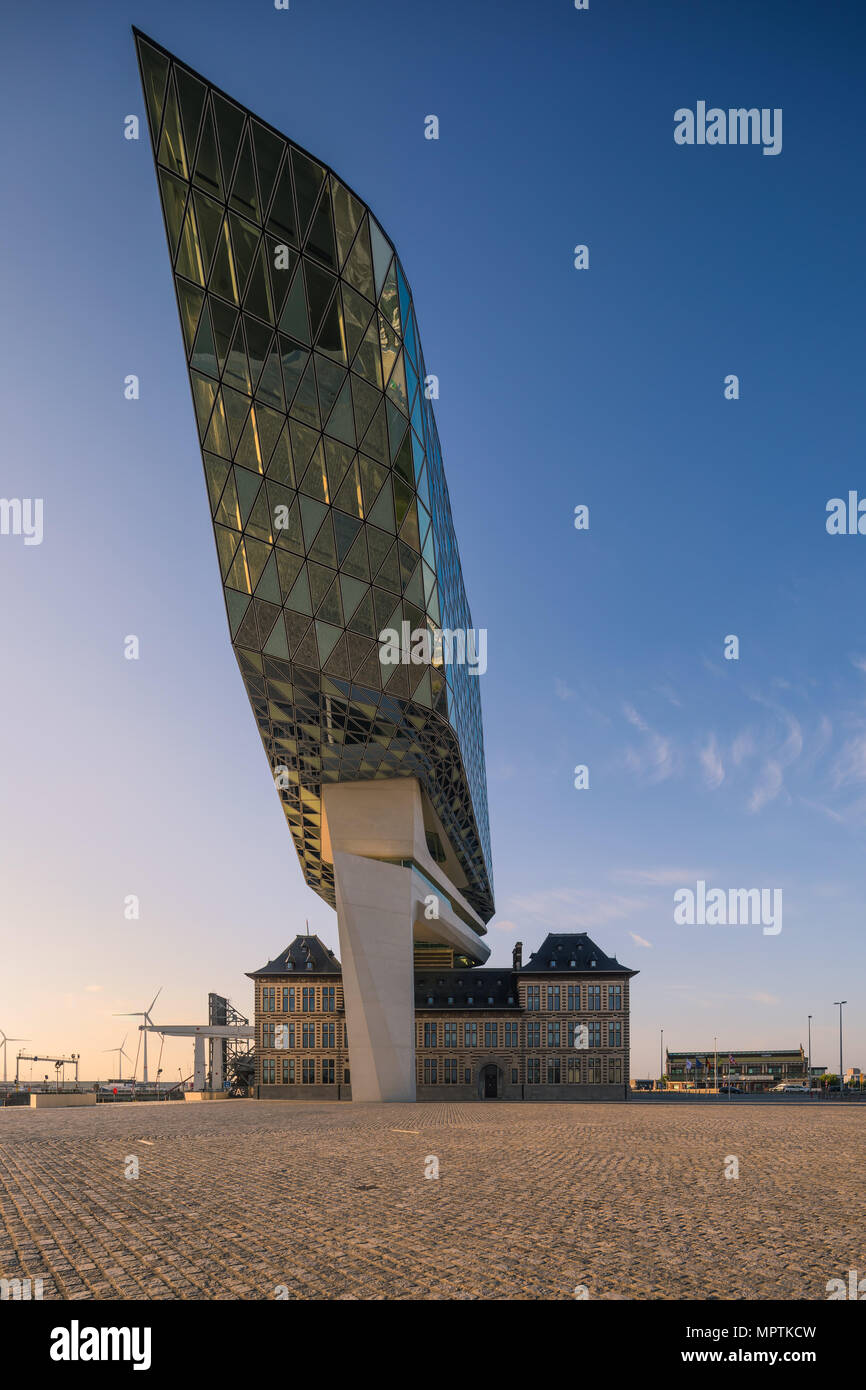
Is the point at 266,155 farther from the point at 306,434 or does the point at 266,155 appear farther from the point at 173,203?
the point at 306,434

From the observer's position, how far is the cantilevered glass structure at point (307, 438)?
31484 millimetres

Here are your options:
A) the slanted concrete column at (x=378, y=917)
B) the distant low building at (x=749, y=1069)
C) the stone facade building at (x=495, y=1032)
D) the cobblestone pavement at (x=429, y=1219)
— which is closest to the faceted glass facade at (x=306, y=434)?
the slanted concrete column at (x=378, y=917)

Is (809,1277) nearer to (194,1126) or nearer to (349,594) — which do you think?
(194,1126)

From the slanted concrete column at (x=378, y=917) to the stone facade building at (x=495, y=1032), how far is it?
2217cm

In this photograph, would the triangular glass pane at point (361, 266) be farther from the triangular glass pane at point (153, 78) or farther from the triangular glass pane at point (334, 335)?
the triangular glass pane at point (153, 78)

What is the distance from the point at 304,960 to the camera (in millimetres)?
77000

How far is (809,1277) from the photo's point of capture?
8539 mm

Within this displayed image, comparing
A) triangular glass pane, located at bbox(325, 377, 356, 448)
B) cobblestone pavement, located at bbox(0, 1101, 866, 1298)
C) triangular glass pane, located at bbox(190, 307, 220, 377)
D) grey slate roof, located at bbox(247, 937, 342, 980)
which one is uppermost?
triangular glass pane, located at bbox(190, 307, 220, 377)

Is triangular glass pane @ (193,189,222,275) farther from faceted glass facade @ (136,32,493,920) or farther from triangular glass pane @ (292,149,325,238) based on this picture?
triangular glass pane @ (292,149,325,238)

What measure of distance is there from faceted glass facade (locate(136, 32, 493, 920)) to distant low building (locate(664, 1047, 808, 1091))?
98.7 meters

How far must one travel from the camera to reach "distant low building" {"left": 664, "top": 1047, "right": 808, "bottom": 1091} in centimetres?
13275

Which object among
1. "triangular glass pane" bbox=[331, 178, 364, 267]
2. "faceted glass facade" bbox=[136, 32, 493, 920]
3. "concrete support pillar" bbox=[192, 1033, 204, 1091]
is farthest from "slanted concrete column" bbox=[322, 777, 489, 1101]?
"concrete support pillar" bbox=[192, 1033, 204, 1091]

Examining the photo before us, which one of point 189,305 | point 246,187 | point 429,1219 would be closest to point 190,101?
point 246,187
